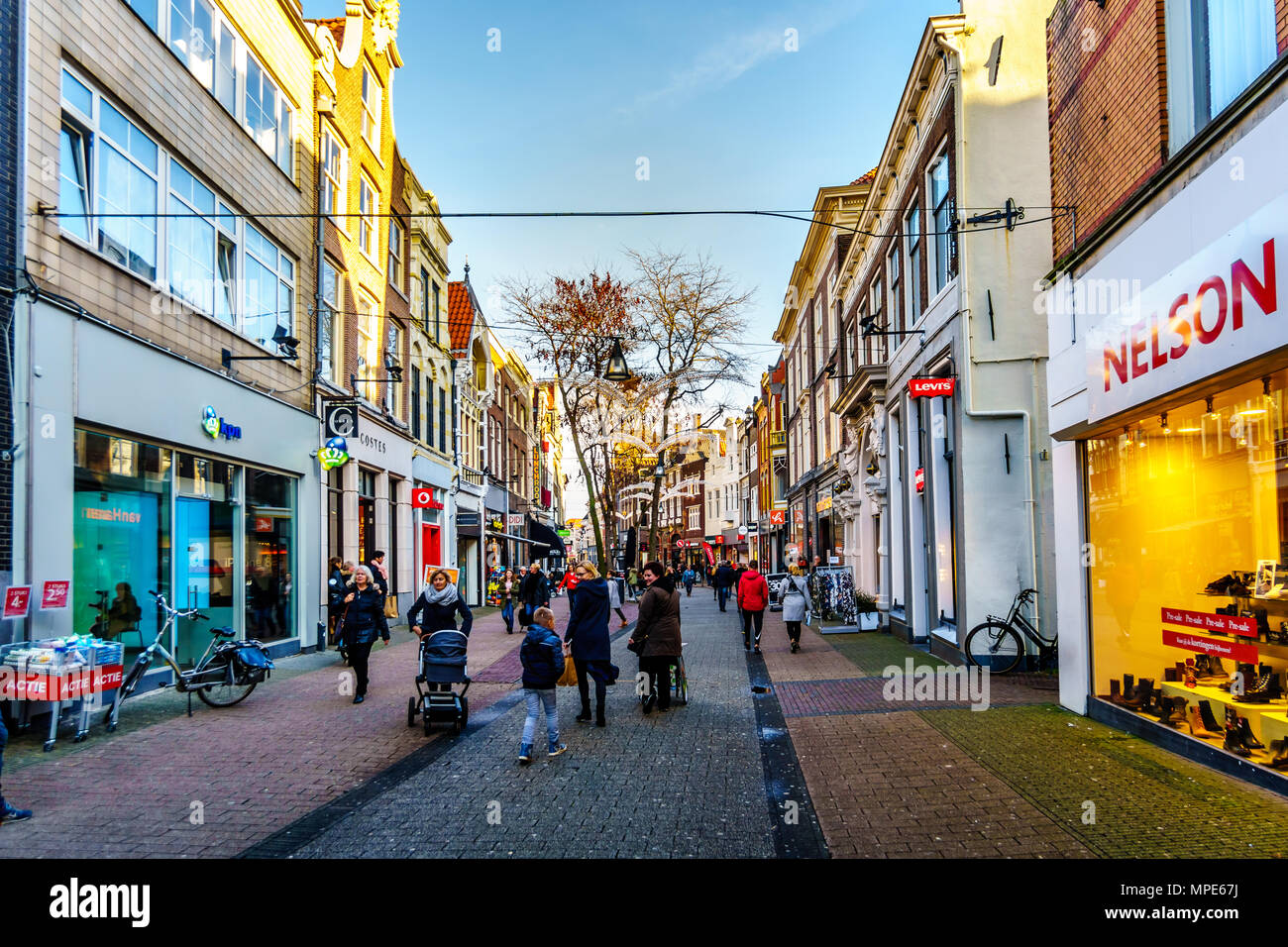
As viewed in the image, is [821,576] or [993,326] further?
[821,576]

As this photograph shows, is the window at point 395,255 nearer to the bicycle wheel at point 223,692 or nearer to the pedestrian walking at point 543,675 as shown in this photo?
the bicycle wheel at point 223,692

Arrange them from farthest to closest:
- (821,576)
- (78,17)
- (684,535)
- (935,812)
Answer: (684,535), (821,576), (78,17), (935,812)

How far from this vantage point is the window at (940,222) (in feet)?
46.6

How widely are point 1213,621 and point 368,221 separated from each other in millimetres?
19186

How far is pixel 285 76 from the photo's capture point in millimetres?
16172

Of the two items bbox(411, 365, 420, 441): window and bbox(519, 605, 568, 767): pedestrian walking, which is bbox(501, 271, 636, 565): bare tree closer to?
bbox(411, 365, 420, 441): window

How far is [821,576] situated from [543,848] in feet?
61.3

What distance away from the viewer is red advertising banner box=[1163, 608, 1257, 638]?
6.72 meters

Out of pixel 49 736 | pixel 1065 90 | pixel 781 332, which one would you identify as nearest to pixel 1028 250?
pixel 1065 90

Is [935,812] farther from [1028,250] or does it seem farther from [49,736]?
[1028,250]

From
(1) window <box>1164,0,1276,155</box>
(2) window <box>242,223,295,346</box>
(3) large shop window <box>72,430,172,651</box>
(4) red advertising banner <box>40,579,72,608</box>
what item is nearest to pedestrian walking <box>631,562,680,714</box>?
(4) red advertising banner <box>40,579,72,608</box>

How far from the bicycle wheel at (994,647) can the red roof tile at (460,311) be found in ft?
72.9

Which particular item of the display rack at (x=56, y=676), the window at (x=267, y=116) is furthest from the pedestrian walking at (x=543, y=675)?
the window at (x=267, y=116)

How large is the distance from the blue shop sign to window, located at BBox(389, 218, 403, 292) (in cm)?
1036
